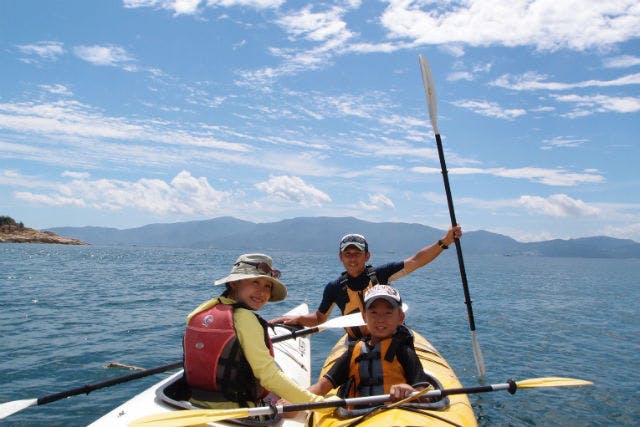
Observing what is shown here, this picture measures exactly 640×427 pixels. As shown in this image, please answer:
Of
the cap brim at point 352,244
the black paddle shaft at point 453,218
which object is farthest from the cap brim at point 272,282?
the black paddle shaft at point 453,218

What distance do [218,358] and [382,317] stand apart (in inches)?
59.9

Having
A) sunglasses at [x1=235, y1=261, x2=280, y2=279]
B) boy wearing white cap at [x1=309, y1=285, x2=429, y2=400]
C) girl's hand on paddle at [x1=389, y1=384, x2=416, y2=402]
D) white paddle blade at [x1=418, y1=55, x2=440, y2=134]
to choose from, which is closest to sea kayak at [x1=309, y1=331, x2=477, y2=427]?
girl's hand on paddle at [x1=389, y1=384, x2=416, y2=402]

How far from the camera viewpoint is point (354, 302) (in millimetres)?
6680

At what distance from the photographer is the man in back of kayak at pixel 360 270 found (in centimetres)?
633

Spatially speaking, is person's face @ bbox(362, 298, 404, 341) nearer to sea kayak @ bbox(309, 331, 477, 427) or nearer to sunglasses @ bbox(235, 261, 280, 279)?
sea kayak @ bbox(309, 331, 477, 427)

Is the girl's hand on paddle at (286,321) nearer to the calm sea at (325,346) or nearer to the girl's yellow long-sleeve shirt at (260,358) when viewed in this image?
the calm sea at (325,346)

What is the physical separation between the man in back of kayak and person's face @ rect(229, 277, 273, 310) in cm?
234

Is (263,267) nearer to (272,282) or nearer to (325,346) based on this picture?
(272,282)

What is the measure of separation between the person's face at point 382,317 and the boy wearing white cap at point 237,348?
0.86 m

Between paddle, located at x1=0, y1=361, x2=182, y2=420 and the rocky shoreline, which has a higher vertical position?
the rocky shoreline

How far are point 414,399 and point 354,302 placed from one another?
2.72m

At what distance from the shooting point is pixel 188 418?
3633mm

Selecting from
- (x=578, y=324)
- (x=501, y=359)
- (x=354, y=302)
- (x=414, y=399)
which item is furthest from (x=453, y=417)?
(x=578, y=324)

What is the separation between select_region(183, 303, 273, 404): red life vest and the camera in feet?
12.4
